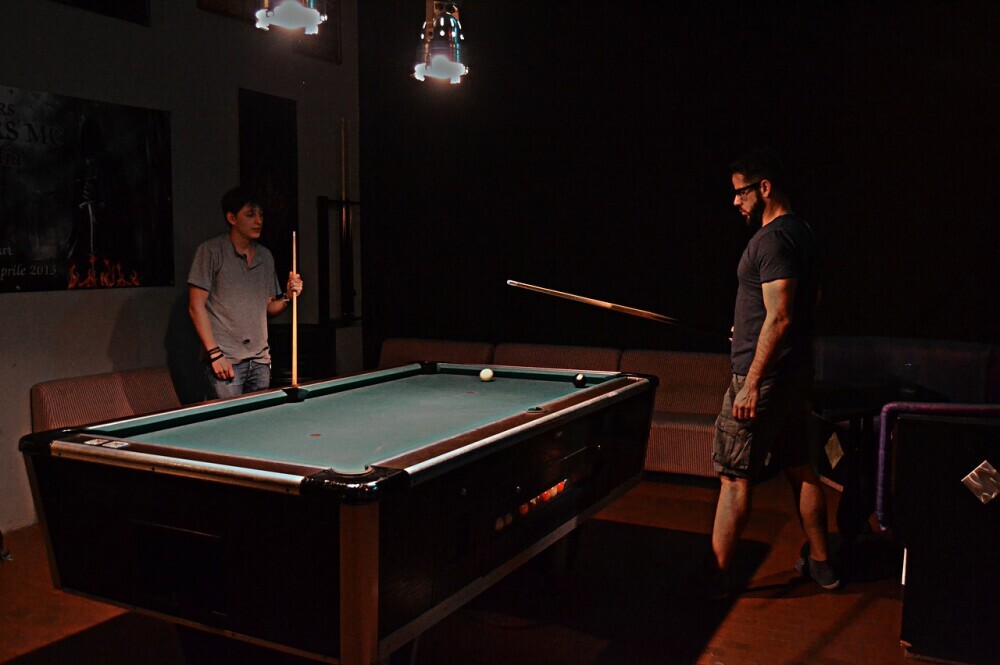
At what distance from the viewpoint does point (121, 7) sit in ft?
13.7

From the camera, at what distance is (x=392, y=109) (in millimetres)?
5973

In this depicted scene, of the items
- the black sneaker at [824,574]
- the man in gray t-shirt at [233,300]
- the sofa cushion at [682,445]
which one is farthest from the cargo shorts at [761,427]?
the man in gray t-shirt at [233,300]

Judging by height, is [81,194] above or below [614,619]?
above

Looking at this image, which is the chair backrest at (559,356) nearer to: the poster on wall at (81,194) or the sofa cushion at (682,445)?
the sofa cushion at (682,445)

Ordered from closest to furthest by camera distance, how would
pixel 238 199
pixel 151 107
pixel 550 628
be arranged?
1. pixel 550 628
2. pixel 238 199
3. pixel 151 107

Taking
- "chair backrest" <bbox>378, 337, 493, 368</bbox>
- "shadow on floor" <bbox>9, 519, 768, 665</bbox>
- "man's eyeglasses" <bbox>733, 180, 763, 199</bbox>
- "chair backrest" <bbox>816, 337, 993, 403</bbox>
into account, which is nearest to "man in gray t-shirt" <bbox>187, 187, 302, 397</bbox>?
"shadow on floor" <bbox>9, 519, 768, 665</bbox>

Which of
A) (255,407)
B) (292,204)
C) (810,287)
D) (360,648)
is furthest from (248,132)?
(360,648)

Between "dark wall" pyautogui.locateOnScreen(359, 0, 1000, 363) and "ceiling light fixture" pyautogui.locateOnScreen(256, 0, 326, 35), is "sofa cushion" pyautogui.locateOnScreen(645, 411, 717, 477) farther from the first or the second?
"ceiling light fixture" pyautogui.locateOnScreen(256, 0, 326, 35)

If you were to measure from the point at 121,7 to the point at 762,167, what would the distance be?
307 cm

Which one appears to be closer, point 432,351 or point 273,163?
point 273,163

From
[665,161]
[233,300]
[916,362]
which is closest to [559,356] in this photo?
[665,161]

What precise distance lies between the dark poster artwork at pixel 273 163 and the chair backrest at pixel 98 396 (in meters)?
1.18

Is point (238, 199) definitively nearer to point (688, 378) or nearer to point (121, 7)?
point (121, 7)

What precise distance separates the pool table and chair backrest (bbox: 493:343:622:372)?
2.44 m
